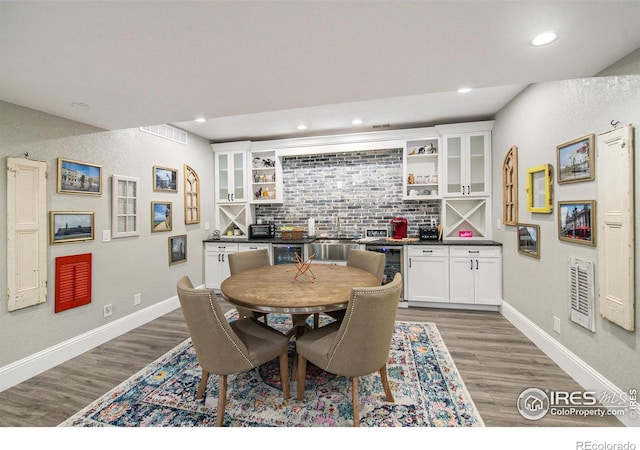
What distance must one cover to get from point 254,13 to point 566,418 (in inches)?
121

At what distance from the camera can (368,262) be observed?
310cm

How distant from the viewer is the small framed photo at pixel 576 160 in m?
2.14

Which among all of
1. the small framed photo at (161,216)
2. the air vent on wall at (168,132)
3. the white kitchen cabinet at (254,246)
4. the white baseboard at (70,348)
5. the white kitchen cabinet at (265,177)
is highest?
the air vent on wall at (168,132)

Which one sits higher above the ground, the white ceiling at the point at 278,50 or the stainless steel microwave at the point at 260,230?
the white ceiling at the point at 278,50

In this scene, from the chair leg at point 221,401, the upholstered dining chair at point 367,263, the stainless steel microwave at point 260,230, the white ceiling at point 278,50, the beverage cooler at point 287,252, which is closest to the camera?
the white ceiling at point 278,50

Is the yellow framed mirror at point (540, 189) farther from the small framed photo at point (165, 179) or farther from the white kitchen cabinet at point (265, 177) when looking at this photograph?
the small framed photo at point (165, 179)

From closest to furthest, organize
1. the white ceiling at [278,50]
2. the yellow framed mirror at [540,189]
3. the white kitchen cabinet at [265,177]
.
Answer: the white ceiling at [278,50]
the yellow framed mirror at [540,189]
the white kitchen cabinet at [265,177]

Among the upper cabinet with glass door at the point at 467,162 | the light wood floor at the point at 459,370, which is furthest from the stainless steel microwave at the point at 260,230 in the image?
the upper cabinet with glass door at the point at 467,162

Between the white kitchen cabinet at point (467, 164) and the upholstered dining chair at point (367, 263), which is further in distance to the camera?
the white kitchen cabinet at point (467, 164)

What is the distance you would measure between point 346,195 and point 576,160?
305 centimetres

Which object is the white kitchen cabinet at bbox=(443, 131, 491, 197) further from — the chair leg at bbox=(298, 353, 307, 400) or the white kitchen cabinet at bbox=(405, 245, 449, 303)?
the chair leg at bbox=(298, 353, 307, 400)

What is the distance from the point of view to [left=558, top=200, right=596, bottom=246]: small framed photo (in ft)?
6.97

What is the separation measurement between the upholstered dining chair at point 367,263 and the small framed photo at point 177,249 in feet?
7.95

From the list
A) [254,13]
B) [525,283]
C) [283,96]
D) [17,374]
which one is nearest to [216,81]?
[283,96]
